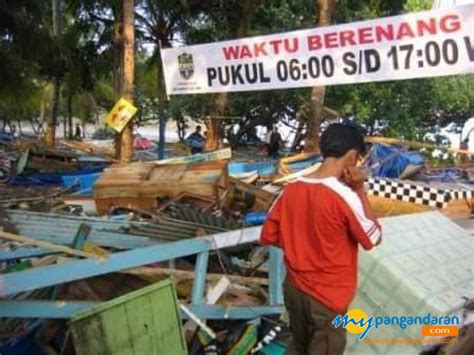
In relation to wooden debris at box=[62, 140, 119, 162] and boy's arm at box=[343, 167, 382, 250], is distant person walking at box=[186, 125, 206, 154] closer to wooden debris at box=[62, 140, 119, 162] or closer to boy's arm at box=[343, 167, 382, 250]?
wooden debris at box=[62, 140, 119, 162]

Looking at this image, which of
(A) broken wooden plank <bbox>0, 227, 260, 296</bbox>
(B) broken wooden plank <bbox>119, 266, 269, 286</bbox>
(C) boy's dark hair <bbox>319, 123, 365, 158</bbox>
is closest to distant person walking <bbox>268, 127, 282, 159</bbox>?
(B) broken wooden plank <bbox>119, 266, 269, 286</bbox>

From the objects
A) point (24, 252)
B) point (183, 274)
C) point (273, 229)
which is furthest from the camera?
point (24, 252)

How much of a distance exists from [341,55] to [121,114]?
4.88 metres

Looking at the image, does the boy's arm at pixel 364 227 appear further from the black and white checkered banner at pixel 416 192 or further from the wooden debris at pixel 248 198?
the black and white checkered banner at pixel 416 192

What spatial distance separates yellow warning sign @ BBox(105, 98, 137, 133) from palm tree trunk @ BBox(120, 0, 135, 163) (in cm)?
46

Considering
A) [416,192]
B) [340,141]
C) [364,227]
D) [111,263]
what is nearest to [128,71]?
[416,192]

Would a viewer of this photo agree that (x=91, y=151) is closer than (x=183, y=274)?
No

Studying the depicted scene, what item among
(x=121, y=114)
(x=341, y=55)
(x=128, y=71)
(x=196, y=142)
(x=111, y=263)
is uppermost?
(x=128, y=71)

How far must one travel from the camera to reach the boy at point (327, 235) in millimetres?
2791

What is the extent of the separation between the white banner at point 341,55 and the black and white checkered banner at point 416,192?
1665 millimetres

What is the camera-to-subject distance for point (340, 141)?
289cm

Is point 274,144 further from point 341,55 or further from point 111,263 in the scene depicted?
point 111,263

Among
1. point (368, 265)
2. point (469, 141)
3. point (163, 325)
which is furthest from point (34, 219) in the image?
Answer: point (469, 141)

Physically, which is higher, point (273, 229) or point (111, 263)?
point (273, 229)
